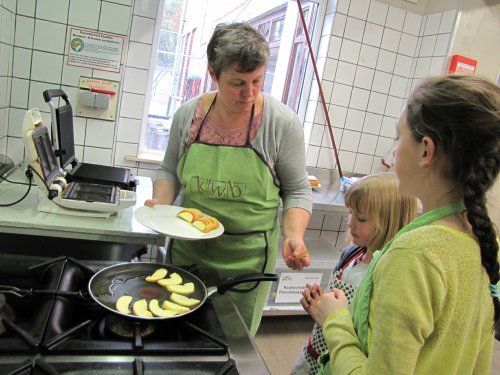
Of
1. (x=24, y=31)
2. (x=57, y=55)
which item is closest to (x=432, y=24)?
(x=57, y=55)

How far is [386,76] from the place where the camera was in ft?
8.33

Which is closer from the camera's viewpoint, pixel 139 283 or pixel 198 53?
pixel 139 283

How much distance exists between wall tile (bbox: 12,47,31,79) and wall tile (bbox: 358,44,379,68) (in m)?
1.78

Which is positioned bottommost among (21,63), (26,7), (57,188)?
(57,188)

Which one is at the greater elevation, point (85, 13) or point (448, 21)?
point (448, 21)

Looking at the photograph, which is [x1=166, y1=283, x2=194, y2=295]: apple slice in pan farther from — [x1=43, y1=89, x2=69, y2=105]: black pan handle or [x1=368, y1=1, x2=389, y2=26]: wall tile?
[x1=368, y1=1, x2=389, y2=26]: wall tile

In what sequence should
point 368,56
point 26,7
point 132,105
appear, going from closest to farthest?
1. point 26,7
2. point 132,105
3. point 368,56

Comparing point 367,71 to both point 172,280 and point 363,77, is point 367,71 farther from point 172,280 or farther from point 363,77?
point 172,280

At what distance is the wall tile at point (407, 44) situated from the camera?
2504 mm

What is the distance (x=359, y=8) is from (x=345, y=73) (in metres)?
0.37

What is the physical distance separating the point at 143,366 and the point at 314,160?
82.2 inches

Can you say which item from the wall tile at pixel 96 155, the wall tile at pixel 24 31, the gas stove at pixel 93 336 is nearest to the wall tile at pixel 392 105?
the wall tile at pixel 96 155

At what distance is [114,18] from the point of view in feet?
6.12

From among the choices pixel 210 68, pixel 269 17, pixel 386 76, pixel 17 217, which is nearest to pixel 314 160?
pixel 386 76
